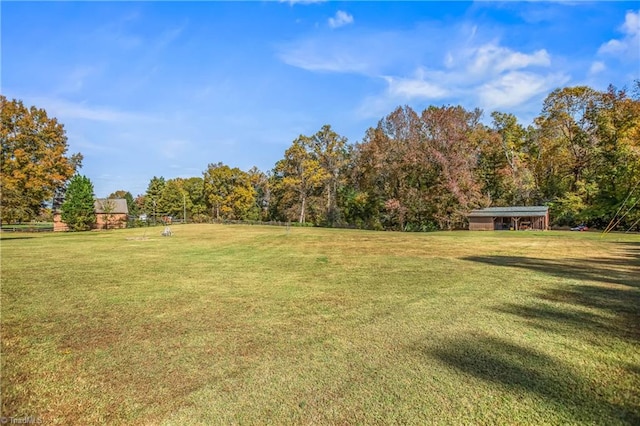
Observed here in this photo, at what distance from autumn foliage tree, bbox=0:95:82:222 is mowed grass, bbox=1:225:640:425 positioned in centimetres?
3313

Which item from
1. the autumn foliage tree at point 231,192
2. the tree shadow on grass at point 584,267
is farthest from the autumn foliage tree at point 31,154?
the tree shadow on grass at point 584,267

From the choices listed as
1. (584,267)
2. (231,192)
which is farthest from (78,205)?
(584,267)

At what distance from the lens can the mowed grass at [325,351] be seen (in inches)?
106

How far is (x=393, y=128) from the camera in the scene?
3634 cm

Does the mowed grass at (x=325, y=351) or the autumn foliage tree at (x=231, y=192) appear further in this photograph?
the autumn foliage tree at (x=231, y=192)

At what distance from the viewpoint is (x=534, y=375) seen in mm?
3195

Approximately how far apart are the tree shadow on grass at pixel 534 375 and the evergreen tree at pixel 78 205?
4732 centimetres

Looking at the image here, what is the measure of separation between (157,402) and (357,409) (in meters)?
1.62

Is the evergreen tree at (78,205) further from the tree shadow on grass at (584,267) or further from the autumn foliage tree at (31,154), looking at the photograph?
the tree shadow on grass at (584,267)

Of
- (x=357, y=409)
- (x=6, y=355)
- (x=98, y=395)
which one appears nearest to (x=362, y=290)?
(x=357, y=409)

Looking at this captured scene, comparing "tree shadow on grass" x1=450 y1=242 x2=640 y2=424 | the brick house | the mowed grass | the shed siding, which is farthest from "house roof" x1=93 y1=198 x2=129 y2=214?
"tree shadow on grass" x1=450 y1=242 x2=640 y2=424

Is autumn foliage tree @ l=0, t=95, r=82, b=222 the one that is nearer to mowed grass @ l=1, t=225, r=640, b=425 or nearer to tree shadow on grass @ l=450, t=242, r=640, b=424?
mowed grass @ l=1, t=225, r=640, b=425

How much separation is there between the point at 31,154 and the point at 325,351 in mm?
42951

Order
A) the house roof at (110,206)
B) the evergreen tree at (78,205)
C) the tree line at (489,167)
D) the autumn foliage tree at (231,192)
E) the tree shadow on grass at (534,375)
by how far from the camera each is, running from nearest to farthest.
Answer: the tree shadow on grass at (534,375) < the tree line at (489,167) < the evergreen tree at (78,205) < the house roof at (110,206) < the autumn foliage tree at (231,192)
